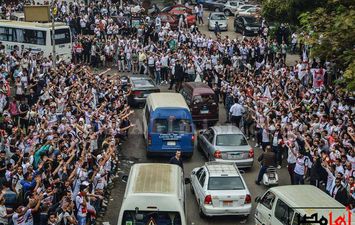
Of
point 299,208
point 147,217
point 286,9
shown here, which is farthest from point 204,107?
point 147,217

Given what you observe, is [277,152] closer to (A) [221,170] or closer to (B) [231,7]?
(A) [221,170]

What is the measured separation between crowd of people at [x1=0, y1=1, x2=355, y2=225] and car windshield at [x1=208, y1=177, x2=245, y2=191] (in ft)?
8.09

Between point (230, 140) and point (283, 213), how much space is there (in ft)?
23.8

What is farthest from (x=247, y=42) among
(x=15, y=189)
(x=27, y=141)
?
(x=15, y=189)

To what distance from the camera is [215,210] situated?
17.6 meters

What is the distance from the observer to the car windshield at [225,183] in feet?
58.6

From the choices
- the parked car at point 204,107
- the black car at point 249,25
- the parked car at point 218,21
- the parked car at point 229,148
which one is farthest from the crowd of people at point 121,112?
the parked car at point 218,21

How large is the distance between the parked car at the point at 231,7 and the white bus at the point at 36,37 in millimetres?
20676

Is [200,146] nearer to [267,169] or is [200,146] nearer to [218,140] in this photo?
[218,140]

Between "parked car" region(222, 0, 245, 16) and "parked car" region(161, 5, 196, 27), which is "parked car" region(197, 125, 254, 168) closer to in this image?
"parked car" region(161, 5, 196, 27)

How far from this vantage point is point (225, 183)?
17984 millimetres

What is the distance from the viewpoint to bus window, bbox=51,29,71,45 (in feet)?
123

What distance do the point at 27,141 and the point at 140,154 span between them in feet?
20.4

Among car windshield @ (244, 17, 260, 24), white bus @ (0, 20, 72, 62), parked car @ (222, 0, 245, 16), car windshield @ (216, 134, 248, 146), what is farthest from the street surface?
parked car @ (222, 0, 245, 16)
